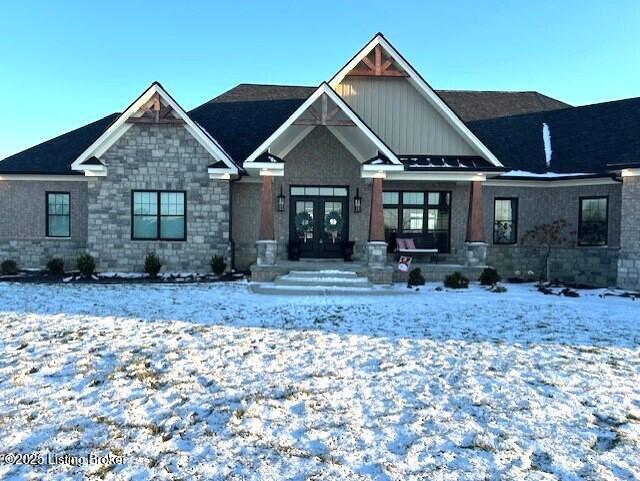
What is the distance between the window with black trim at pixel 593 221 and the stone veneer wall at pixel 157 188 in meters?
12.1

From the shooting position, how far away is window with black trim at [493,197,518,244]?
49.1 feet

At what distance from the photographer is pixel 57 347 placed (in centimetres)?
591

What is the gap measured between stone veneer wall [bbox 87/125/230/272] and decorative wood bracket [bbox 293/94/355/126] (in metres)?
3.60

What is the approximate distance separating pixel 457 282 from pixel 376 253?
97.1 inches

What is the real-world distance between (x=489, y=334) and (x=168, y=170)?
36.1 ft

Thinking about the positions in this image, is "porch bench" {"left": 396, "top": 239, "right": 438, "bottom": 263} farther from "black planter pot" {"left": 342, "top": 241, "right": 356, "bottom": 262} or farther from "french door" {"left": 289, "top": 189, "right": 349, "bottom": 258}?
"french door" {"left": 289, "top": 189, "right": 349, "bottom": 258}

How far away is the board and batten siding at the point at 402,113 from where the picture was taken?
14125 mm

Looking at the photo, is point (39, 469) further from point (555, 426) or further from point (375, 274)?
point (375, 274)

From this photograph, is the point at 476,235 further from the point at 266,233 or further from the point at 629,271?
the point at 266,233

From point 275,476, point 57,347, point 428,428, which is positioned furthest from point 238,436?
point 57,347

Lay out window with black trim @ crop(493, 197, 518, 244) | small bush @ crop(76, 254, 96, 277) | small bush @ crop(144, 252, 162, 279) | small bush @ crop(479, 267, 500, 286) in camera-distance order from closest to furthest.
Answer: small bush @ crop(479, 267, 500, 286) < small bush @ crop(76, 254, 96, 277) < small bush @ crop(144, 252, 162, 279) < window with black trim @ crop(493, 197, 518, 244)

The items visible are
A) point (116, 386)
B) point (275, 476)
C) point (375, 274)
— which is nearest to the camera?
point (275, 476)

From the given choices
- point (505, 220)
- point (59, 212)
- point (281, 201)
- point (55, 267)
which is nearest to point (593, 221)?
point (505, 220)

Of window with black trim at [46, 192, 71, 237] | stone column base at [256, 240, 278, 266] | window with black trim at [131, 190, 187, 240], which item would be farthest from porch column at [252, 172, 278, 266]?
window with black trim at [46, 192, 71, 237]
